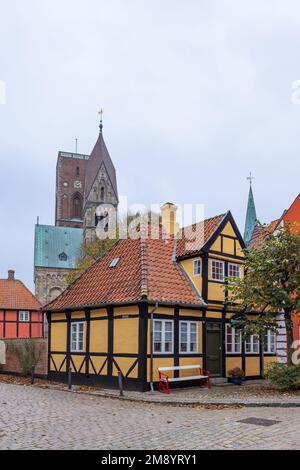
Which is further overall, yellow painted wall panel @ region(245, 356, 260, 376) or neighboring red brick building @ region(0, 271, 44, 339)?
neighboring red brick building @ region(0, 271, 44, 339)

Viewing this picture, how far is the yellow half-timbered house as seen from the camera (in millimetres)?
18844

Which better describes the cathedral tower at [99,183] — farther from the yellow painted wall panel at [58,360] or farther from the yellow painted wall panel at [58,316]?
the yellow painted wall panel at [58,360]

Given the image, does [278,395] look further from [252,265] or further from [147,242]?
[147,242]

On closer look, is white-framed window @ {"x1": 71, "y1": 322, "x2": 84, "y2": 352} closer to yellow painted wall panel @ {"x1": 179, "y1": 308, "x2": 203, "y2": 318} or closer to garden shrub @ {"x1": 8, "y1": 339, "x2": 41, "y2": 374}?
garden shrub @ {"x1": 8, "y1": 339, "x2": 41, "y2": 374}

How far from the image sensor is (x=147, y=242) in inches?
872

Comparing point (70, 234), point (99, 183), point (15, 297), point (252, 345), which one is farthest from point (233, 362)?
point (70, 234)

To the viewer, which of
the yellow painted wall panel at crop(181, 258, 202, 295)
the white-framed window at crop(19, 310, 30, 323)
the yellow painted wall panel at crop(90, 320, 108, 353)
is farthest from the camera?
the white-framed window at crop(19, 310, 30, 323)

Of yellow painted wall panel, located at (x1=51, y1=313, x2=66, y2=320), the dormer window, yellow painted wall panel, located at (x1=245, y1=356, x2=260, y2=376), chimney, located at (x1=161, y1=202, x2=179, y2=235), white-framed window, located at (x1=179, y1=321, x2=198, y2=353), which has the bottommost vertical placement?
yellow painted wall panel, located at (x1=245, y1=356, x2=260, y2=376)

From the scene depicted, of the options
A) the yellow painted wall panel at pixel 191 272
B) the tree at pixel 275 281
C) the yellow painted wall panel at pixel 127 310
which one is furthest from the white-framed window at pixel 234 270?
the yellow painted wall panel at pixel 127 310

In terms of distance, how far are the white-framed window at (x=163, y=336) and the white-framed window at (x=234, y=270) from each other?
4267 millimetres

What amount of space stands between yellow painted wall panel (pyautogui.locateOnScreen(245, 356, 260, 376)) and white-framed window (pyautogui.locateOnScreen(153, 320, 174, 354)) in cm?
482

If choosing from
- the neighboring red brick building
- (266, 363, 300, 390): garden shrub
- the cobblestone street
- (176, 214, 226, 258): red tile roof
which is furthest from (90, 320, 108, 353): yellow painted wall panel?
the neighboring red brick building

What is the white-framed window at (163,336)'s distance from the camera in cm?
1892

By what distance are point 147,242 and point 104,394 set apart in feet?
22.2
